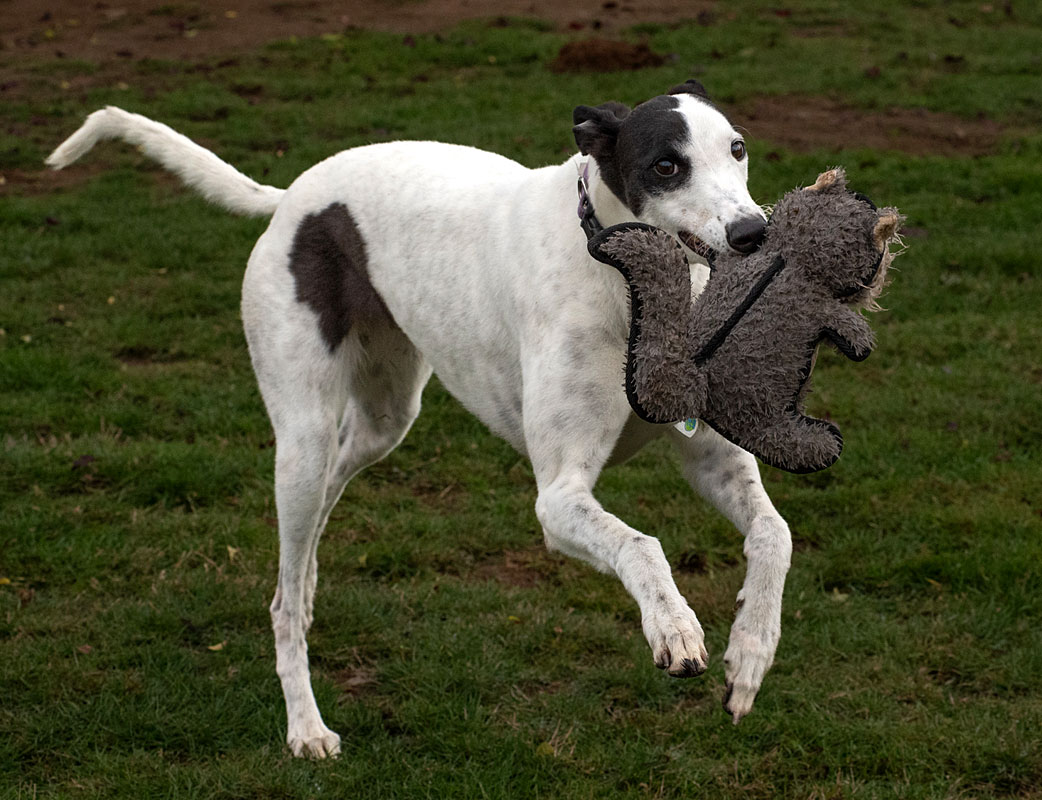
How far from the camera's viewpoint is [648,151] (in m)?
3.41

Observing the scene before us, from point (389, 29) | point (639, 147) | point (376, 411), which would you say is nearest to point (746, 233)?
point (639, 147)

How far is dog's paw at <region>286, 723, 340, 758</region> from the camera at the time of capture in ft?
14.3

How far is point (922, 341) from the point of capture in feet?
25.1

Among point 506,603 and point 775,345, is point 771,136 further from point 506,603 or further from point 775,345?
point 775,345

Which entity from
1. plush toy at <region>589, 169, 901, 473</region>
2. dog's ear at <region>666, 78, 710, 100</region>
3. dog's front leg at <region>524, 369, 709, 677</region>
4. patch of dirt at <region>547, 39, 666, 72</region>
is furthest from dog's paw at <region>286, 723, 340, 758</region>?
patch of dirt at <region>547, 39, 666, 72</region>

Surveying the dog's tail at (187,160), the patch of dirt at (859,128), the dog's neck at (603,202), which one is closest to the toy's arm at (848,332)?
the dog's neck at (603,202)

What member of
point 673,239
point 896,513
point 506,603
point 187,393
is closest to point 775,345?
point 673,239

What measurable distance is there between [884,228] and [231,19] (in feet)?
41.6

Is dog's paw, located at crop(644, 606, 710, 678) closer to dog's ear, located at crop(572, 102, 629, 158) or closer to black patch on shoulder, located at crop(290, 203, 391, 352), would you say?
dog's ear, located at crop(572, 102, 629, 158)

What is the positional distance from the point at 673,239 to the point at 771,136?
312 inches

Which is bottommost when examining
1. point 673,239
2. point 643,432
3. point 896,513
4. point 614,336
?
point 896,513

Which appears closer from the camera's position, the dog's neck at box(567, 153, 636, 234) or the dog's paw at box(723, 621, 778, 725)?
the dog's paw at box(723, 621, 778, 725)

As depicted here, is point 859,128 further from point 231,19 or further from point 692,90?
point 692,90

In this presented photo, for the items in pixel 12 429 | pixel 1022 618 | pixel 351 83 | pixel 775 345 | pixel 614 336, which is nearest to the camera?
pixel 775 345
